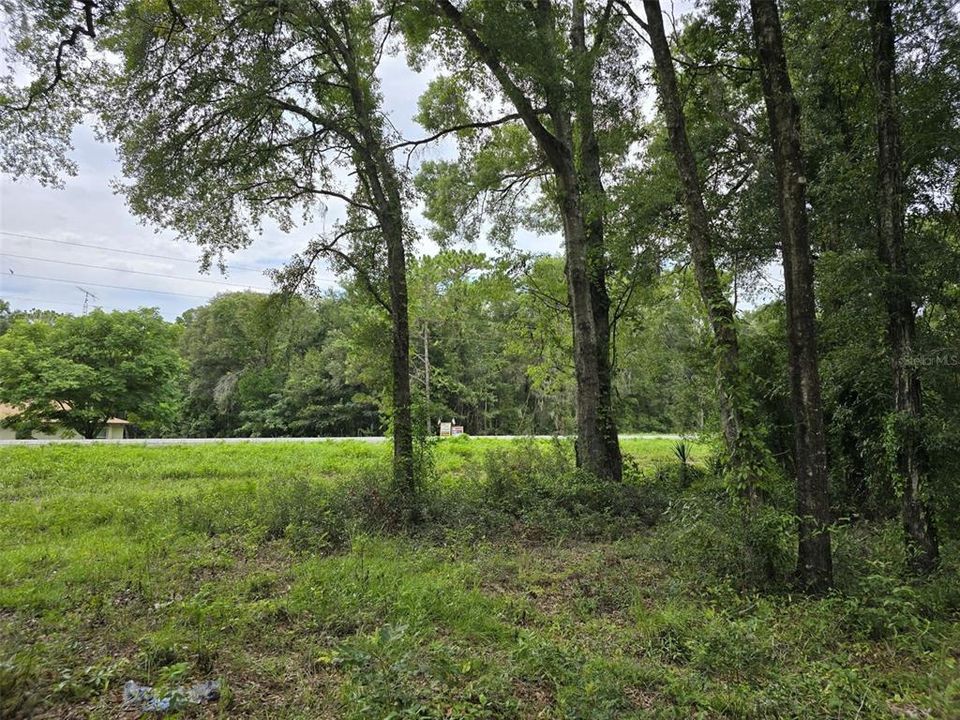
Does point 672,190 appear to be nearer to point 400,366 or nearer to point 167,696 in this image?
point 400,366

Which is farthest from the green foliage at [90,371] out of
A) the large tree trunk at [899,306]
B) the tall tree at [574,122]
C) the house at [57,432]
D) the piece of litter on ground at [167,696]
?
the large tree trunk at [899,306]

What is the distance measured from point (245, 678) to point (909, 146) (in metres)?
8.01

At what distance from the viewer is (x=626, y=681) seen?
3.41m

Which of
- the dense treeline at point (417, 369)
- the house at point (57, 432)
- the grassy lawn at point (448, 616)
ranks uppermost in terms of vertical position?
the dense treeline at point (417, 369)

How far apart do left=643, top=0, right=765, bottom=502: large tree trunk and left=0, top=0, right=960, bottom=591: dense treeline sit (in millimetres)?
31

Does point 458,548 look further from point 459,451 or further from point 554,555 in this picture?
point 459,451

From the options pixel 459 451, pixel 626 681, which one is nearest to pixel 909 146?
pixel 626 681

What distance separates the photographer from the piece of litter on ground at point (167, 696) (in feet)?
9.61

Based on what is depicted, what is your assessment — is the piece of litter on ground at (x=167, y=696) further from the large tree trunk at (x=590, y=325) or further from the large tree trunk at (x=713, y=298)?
the large tree trunk at (x=590, y=325)

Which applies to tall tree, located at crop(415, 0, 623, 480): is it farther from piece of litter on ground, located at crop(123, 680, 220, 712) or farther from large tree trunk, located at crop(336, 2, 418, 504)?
piece of litter on ground, located at crop(123, 680, 220, 712)

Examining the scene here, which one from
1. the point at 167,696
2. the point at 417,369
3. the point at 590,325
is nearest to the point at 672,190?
the point at 590,325

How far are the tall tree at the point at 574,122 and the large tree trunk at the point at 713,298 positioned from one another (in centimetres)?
258

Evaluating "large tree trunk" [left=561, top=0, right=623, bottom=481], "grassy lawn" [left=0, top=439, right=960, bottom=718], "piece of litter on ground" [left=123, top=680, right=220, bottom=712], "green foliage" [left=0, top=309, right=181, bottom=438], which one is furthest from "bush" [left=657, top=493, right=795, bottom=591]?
"green foliage" [left=0, top=309, right=181, bottom=438]

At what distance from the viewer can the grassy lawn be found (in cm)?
314
